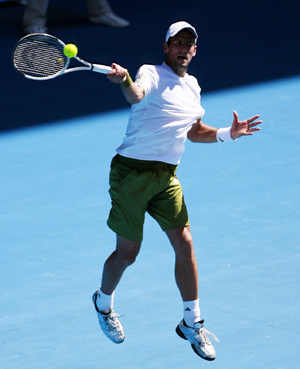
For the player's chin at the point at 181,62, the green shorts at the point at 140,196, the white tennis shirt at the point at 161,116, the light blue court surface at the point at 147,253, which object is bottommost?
the light blue court surface at the point at 147,253

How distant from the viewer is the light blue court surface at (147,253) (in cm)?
505

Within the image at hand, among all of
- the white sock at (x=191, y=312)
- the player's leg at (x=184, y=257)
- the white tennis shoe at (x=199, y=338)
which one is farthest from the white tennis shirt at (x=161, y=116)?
the white tennis shoe at (x=199, y=338)

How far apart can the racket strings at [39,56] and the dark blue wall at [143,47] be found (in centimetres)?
400

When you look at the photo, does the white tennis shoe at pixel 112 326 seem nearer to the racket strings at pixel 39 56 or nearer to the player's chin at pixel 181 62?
the racket strings at pixel 39 56

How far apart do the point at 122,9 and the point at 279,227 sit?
6656 millimetres

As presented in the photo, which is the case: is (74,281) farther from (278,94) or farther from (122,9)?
(122,9)

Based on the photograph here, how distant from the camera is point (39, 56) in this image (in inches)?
181

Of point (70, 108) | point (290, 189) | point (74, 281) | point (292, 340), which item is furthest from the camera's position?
point (70, 108)

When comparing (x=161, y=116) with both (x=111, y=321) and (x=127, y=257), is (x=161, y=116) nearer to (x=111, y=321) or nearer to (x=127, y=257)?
(x=127, y=257)

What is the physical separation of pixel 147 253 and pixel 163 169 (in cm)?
156

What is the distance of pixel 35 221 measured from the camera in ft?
21.8

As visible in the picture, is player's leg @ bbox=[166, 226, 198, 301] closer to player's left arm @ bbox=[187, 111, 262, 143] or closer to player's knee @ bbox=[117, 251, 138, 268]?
player's knee @ bbox=[117, 251, 138, 268]

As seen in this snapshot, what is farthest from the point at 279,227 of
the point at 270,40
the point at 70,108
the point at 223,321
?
the point at 270,40

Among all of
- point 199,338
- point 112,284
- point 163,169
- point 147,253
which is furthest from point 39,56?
point 147,253
